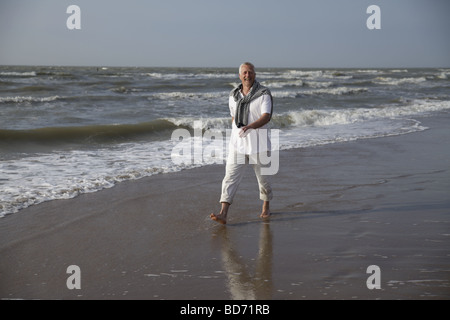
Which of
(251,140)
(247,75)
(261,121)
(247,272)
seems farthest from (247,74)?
(247,272)

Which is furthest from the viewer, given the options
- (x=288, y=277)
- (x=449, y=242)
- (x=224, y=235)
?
(x=224, y=235)

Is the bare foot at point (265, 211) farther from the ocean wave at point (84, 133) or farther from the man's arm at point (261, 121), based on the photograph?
the ocean wave at point (84, 133)

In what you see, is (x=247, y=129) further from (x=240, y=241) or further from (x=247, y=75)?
(x=240, y=241)

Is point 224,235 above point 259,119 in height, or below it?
below

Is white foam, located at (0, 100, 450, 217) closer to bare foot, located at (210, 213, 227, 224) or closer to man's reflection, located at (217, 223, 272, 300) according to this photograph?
bare foot, located at (210, 213, 227, 224)

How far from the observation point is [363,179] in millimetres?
7062

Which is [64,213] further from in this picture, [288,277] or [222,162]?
[222,162]

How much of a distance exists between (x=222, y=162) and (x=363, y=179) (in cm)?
267

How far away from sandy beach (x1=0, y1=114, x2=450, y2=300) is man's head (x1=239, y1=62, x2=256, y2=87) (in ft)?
Answer: 4.98

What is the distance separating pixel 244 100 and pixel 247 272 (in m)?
1.86

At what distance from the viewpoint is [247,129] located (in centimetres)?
483

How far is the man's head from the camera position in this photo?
475cm

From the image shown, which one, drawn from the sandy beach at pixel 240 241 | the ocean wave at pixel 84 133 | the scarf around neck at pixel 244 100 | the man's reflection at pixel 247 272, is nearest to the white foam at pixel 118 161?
the sandy beach at pixel 240 241

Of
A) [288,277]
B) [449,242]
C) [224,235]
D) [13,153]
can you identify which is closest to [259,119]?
[224,235]
